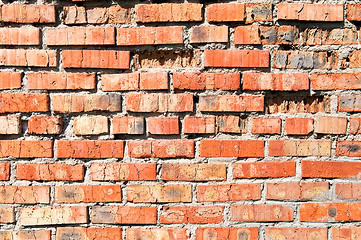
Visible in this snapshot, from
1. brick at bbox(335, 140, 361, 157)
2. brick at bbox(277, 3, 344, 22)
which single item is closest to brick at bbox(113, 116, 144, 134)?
brick at bbox(277, 3, 344, 22)

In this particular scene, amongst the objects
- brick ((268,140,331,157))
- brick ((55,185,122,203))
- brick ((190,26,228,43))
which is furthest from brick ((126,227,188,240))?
brick ((190,26,228,43))

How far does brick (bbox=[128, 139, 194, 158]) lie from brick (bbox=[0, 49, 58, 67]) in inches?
21.5

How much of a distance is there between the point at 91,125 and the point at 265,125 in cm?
81

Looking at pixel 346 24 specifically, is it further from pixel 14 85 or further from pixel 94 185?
pixel 14 85

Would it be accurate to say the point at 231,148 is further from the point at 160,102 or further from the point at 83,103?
the point at 83,103

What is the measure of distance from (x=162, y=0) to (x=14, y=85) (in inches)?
31.1

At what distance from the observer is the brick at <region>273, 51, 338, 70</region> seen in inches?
59.2

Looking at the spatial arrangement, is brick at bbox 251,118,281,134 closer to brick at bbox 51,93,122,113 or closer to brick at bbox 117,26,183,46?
brick at bbox 117,26,183,46

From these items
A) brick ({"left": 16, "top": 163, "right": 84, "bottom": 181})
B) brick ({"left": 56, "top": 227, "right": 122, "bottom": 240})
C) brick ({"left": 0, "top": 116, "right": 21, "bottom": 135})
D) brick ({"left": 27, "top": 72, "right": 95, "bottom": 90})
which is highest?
brick ({"left": 27, "top": 72, "right": 95, "bottom": 90})

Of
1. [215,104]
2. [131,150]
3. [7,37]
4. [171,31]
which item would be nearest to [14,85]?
[7,37]

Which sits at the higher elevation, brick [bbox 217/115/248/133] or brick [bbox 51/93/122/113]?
brick [bbox 51/93/122/113]

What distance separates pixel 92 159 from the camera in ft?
4.94

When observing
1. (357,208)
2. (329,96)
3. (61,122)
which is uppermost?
(329,96)

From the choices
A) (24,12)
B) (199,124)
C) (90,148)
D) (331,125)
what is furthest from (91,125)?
(331,125)
